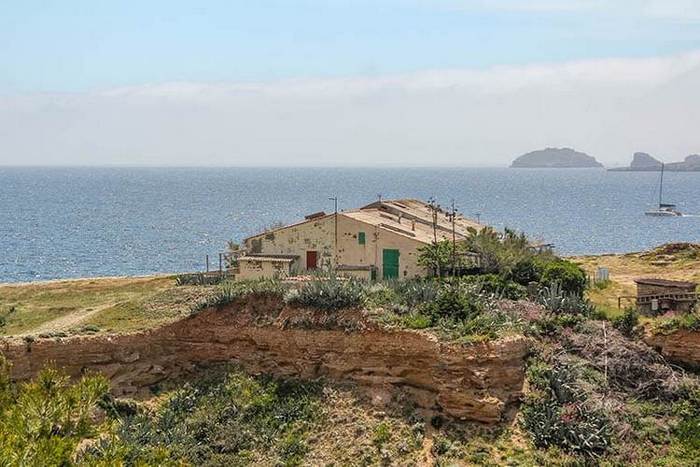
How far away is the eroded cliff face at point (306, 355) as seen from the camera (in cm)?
2509

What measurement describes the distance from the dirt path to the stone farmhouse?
22.8ft

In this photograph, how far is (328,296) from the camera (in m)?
28.8

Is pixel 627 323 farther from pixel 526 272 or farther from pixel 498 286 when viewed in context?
pixel 526 272

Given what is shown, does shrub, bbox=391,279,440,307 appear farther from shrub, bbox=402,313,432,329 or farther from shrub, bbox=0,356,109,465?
shrub, bbox=0,356,109,465

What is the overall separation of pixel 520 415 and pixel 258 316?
10.0 m

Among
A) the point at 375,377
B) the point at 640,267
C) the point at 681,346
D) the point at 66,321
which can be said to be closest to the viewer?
the point at 375,377

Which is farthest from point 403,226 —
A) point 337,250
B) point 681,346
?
point 681,346

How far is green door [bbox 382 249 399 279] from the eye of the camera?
36344 mm

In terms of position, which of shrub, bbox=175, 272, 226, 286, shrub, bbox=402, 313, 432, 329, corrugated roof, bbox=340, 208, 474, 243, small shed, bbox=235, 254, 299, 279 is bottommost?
shrub, bbox=175, 272, 226, 286

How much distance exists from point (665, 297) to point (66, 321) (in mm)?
23100

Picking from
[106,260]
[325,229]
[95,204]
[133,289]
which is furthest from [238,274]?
[95,204]

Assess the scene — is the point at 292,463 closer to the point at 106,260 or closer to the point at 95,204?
the point at 106,260

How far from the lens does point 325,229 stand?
3759 cm

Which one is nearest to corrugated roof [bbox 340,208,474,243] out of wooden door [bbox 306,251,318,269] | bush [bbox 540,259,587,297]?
wooden door [bbox 306,251,318,269]
